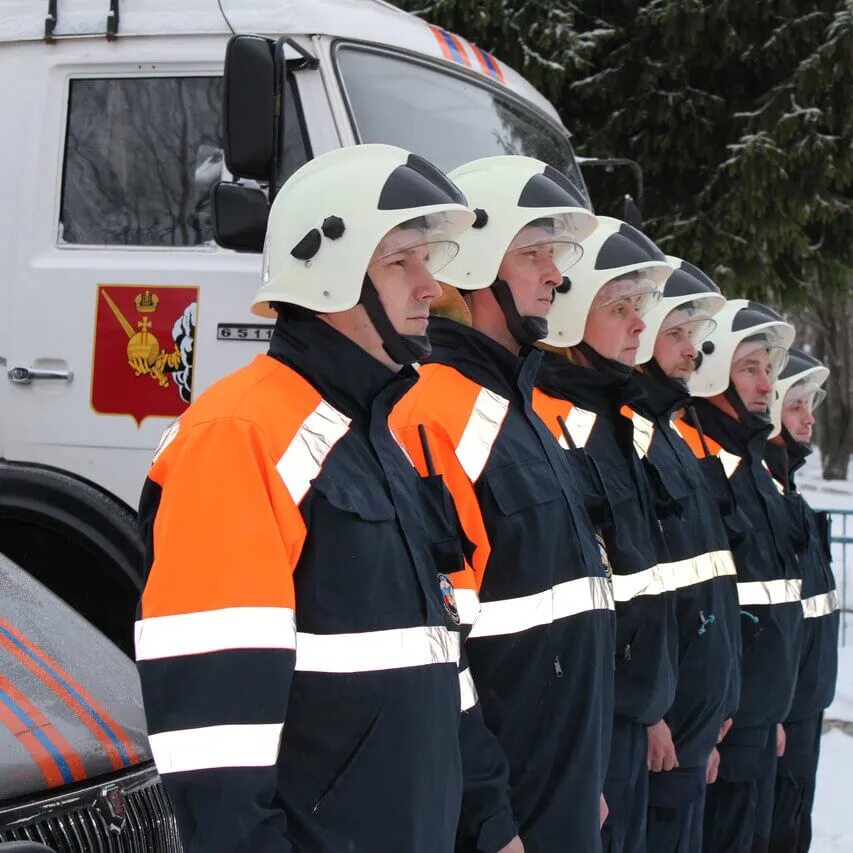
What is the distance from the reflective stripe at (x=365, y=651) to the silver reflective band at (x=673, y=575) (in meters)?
1.22

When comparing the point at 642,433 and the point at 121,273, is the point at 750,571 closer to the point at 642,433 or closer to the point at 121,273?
the point at 642,433

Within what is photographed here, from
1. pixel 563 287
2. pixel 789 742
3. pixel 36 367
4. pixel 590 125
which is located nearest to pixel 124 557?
pixel 36 367

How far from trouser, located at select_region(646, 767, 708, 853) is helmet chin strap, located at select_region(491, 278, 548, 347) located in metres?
1.44

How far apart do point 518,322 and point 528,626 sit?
0.70m

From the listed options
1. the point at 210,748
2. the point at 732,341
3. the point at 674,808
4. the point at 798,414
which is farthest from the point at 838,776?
the point at 210,748

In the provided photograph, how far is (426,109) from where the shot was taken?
4.31 meters

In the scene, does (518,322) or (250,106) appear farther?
(250,106)

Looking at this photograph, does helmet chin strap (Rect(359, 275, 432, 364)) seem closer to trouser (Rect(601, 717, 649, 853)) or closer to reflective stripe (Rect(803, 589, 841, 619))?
trouser (Rect(601, 717, 649, 853))

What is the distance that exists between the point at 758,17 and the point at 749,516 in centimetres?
519

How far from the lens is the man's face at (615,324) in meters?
3.40

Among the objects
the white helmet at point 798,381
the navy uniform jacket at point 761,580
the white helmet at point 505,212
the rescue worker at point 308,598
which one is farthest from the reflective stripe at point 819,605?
the rescue worker at point 308,598

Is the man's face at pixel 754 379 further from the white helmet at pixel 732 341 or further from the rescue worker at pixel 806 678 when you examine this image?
the rescue worker at pixel 806 678

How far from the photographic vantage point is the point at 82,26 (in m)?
4.16

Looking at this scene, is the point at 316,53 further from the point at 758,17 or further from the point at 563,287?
the point at 758,17
